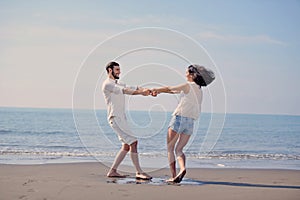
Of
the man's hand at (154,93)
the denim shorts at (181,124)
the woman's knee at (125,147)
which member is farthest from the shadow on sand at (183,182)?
the man's hand at (154,93)

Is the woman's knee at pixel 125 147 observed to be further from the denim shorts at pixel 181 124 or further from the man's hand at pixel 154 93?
the man's hand at pixel 154 93

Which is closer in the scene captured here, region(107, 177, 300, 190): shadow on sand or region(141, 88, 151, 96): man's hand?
region(107, 177, 300, 190): shadow on sand

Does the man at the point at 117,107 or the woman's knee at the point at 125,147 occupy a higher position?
the man at the point at 117,107

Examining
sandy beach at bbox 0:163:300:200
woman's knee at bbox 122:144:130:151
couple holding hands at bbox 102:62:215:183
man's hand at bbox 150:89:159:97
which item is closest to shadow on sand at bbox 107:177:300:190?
sandy beach at bbox 0:163:300:200

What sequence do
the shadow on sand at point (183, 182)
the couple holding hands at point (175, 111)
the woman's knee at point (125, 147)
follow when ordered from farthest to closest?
the woman's knee at point (125, 147) < the couple holding hands at point (175, 111) < the shadow on sand at point (183, 182)

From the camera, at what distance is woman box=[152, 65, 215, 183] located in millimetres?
7352

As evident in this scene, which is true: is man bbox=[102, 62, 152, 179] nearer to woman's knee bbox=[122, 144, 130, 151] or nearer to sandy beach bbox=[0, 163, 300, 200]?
woman's knee bbox=[122, 144, 130, 151]

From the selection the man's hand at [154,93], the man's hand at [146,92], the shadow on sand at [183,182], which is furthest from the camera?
the man's hand at [146,92]

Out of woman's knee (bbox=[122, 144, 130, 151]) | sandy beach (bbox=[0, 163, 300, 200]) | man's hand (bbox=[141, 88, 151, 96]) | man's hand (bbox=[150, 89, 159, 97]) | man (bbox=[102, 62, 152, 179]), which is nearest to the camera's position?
sandy beach (bbox=[0, 163, 300, 200])

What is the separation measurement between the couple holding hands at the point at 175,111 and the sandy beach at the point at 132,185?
0.43m

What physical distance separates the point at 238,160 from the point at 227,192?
21.3ft

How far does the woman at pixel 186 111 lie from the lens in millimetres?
7352

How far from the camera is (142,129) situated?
9.38 metres

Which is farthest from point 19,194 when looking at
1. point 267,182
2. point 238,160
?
point 238,160
